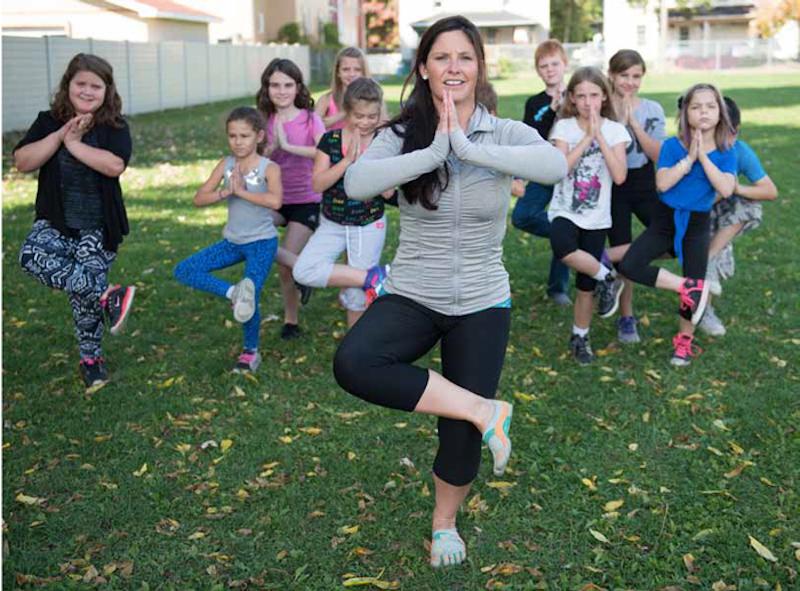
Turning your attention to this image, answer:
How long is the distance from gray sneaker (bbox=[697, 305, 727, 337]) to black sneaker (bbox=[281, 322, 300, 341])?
2.89m

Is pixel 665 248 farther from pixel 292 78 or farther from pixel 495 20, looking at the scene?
pixel 495 20

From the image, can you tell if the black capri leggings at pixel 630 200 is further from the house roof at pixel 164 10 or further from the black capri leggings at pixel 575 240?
the house roof at pixel 164 10

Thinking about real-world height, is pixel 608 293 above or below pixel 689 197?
below

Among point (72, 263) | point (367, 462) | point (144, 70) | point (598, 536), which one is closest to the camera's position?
point (598, 536)

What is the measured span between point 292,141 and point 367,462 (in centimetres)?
268

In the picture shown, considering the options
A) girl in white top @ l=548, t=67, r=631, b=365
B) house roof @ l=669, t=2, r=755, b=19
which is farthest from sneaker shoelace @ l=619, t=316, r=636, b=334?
house roof @ l=669, t=2, r=755, b=19

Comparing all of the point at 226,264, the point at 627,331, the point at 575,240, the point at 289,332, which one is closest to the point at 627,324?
the point at 627,331

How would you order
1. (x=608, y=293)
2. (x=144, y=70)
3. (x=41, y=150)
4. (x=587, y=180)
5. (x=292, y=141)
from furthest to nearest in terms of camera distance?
(x=144, y=70), (x=292, y=141), (x=608, y=293), (x=587, y=180), (x=41, y=150)

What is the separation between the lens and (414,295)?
3.75 m

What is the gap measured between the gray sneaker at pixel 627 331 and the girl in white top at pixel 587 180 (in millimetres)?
502

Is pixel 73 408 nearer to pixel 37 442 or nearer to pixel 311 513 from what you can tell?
pixel 37 442

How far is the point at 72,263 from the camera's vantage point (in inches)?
222

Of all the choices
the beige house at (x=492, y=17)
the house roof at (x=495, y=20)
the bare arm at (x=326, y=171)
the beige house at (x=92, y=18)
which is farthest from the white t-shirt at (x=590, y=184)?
the house roof at (x=495, y=20)

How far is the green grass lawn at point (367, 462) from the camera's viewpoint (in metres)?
3.90
